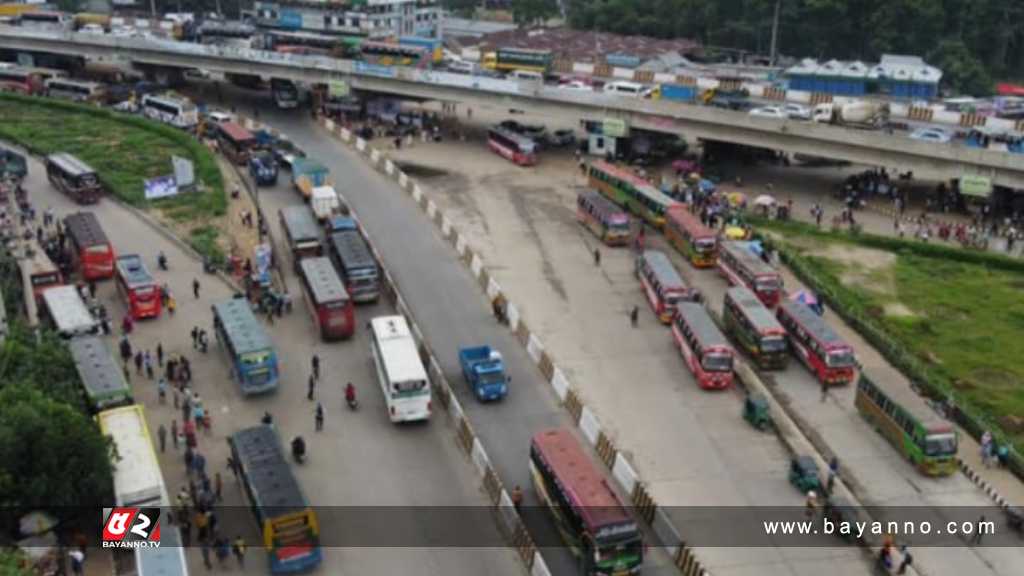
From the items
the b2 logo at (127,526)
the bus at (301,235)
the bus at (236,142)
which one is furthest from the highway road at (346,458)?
the bus at (236,142)

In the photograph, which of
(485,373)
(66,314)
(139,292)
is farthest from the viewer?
(139,292)

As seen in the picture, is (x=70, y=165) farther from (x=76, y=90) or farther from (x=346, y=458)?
(x=346, y=458)

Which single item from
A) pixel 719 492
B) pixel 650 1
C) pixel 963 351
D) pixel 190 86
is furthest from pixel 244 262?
pixel 650 1

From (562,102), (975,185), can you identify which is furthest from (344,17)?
(975,185)

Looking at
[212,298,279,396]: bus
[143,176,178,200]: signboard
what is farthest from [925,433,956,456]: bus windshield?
[143,176,178,200]: signboard

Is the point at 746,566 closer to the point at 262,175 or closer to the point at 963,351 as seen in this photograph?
the point at 963,351

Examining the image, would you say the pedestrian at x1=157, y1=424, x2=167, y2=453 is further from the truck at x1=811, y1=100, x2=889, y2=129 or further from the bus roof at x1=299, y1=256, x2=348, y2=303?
the truck at x1=811, y1=100, x2=889, y2=129

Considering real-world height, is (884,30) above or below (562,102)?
above
